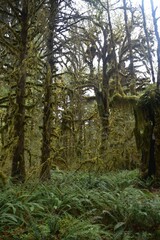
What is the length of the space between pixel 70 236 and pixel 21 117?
14.2 feet

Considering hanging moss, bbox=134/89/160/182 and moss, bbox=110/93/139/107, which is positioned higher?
moss, bbox=110/93/139/107

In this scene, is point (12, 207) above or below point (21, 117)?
below

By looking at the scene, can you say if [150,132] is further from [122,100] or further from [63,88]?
[122,100]

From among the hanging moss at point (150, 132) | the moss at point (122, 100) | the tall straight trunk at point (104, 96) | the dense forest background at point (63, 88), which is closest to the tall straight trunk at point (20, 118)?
the dense forest background at point (63, 88)

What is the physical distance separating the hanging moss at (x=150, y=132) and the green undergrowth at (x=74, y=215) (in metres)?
2.41

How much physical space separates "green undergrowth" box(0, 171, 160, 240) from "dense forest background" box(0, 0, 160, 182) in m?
1.51

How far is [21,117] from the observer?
8445 millimetres

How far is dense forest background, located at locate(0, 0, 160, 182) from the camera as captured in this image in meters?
8.43

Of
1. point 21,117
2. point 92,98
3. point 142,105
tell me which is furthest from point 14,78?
point 92,98

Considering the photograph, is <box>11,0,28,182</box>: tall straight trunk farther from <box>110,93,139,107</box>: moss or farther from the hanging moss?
<box>110,93,139,107</box>: moss

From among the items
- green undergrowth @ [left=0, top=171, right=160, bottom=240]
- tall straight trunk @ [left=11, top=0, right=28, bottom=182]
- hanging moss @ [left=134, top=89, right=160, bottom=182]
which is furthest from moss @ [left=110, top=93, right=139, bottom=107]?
green undergrowth @ [left=0, top=171, right=160, bottom=240]

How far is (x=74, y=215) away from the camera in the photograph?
6363mm

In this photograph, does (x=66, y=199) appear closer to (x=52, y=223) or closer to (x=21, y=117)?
(x=52, y=223)

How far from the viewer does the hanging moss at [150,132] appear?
32.4 feet
